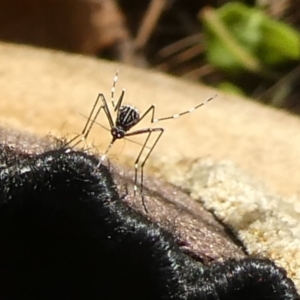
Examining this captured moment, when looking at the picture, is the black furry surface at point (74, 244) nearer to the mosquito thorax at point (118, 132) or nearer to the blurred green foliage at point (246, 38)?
the mosquito thorax at point (118, 132)

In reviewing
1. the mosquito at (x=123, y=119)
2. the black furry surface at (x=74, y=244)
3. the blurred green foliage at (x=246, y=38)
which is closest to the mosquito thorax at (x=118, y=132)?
the mosquito at (x=123, y=119)

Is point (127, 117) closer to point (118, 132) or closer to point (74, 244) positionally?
point (118, 132)

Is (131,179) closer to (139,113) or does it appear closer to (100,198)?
(100,198)

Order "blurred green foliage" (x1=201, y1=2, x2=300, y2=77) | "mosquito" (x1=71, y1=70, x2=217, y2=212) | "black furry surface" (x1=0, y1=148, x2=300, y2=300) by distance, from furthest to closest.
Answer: "blurred green foliage" (x1=201, y1=2, x2=300, y2=77) < "mosquito" (x1=71, y1=70, x2=217, y2=212) < "black furry surface" (x1=0, y1=148, x2=300, y2=300)

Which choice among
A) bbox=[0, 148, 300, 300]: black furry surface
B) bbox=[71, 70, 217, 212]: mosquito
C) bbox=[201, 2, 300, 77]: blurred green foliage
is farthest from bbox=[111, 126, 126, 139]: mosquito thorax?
bbox=[201, 2, 300, 77]: blurred green foliage

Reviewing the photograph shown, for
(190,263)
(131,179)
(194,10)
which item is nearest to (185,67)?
(194,10)

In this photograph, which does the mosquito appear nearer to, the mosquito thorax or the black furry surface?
the mosquito thorax
